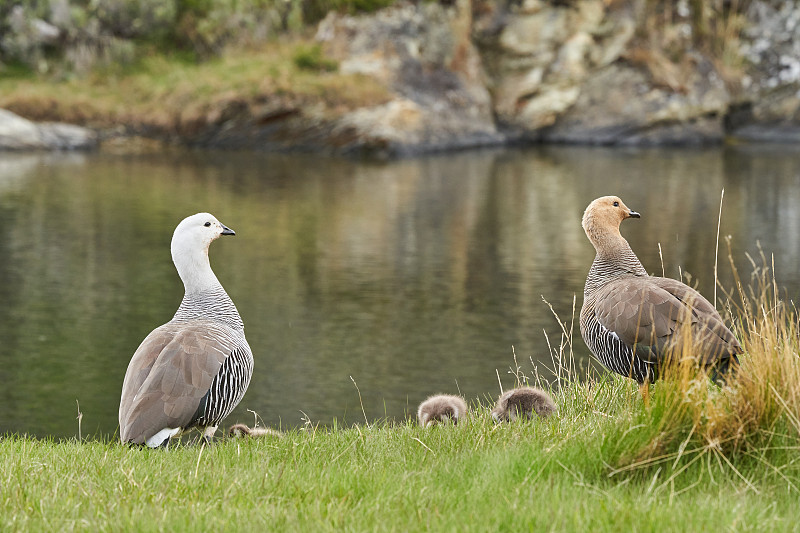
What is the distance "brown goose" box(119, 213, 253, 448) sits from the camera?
834 cm

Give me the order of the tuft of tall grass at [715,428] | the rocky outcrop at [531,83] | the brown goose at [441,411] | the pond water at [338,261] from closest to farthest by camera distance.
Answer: the tuft of tall grass at [715,428] → the brown goose at [441,411] → the pond water at [338,261] → the rocky outcrop at [531,83]

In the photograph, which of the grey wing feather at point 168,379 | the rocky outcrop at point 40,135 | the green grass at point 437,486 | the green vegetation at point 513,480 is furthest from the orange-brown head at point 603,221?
the rocky outcrop at point 40,135

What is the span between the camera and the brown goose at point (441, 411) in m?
10.0

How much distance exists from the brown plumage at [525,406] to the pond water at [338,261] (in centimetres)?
266

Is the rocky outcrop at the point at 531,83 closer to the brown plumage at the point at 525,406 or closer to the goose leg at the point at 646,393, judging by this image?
the brown plumage at the point at 525,406

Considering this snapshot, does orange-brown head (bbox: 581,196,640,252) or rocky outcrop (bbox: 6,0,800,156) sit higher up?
orange-brown head (bbox: 581,196,640,252)

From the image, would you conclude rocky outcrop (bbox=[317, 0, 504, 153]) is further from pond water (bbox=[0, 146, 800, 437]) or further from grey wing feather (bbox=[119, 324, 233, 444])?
grey wing feather (bbox=[119, 324, 233, 444])

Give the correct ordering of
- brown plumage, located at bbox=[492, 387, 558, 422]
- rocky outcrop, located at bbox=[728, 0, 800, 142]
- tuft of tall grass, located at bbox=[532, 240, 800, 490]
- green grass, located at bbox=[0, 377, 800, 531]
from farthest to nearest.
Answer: rocky outcrop, located at bbox=[728, 0, 800, 142] < brown plumage, located at bbox=[492, 387, 558, 422] < tuft of tall grass, located at bbox=[532, 240, 800, 490] < green grass, located at bbox=[0, 377, 800, 531]

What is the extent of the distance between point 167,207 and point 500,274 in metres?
13.3

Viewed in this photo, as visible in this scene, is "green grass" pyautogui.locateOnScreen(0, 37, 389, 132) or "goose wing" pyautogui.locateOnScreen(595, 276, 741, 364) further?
"green grass" pyautogui.locateOnScreen(0, 37, 389, 132)

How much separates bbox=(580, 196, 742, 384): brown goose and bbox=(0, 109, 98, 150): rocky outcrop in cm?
5019

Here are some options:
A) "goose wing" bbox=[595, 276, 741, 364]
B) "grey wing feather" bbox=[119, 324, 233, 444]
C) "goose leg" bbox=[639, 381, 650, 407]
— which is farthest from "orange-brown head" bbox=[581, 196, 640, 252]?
"grey wing feather" bbox=[119, 324, 233, 444]

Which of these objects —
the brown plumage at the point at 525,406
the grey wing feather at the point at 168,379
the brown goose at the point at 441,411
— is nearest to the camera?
the grey wing feather at the point at 168,379

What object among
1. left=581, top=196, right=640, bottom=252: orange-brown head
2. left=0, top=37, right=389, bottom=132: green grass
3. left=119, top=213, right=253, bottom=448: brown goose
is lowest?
left=0, top=37, right=389, bottom=132: green grass
